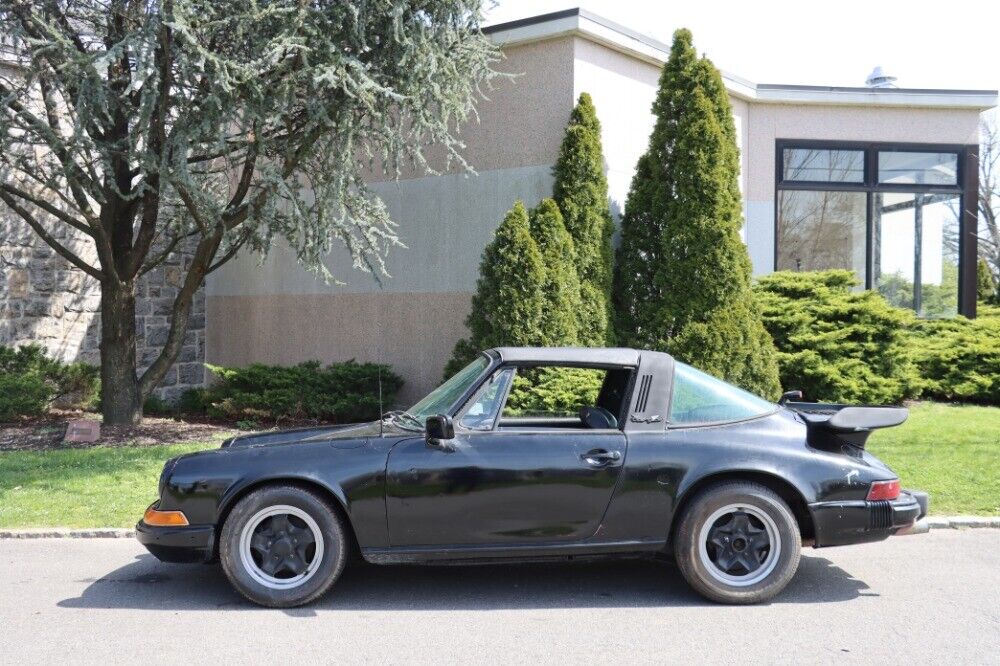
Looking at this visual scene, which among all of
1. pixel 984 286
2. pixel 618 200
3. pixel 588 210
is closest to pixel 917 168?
pixel 618 200

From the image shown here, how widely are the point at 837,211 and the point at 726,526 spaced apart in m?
11.4

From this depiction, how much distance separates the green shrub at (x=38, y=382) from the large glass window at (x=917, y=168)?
1302cm

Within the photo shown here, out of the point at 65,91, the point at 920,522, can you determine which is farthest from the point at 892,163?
the point at 65,91

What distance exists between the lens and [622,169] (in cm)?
1255

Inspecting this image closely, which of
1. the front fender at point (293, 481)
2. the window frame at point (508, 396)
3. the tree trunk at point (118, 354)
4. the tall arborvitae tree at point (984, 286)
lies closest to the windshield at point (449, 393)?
the window frame at point (508, 396)

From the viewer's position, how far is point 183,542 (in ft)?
17.3

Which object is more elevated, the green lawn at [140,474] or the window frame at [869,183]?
the window frame at [869,183]

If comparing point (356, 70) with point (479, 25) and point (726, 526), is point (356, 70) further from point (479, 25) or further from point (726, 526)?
point (726, 526)

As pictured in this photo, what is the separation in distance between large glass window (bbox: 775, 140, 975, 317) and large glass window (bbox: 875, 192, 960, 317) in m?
0.02

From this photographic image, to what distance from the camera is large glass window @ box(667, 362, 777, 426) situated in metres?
5.53

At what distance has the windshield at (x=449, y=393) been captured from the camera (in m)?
5.55

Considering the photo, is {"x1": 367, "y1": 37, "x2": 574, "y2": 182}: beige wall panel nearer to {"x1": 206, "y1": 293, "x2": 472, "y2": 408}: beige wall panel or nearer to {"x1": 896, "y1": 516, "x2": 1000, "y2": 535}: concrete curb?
{"x1": 206, "y1": 293, "x2": 472, "y2": 408}: beige wall panel

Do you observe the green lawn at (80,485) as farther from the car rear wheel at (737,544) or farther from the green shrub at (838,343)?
the green shrub at (838,343)

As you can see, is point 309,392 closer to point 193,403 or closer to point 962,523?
point 193,403
